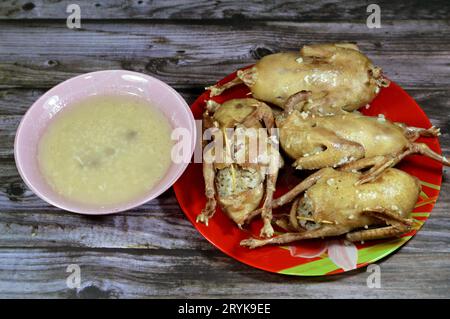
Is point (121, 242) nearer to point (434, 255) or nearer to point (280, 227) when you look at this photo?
point (280, 227)

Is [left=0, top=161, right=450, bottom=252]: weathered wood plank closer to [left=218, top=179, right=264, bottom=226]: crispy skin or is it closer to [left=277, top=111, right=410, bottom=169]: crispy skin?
[left=218, top=179, right=264, bottom=226]: crispy skin

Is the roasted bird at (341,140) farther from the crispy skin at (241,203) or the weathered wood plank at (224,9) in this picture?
the weathered wood plank at (224,9)

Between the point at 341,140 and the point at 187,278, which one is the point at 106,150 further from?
the point at 341,140

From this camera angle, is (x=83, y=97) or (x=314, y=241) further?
(x=83, y=97)

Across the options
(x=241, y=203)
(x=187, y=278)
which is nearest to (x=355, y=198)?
(x=241, y=203)

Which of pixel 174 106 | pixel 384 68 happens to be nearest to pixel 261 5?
pixel 384 68

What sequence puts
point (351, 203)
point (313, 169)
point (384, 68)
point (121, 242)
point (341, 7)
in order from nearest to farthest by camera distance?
point (351, 203) < point (313, 169) < point (121, 242) < point (384, 68) < point (341, 7)

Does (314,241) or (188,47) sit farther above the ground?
(188,47)
